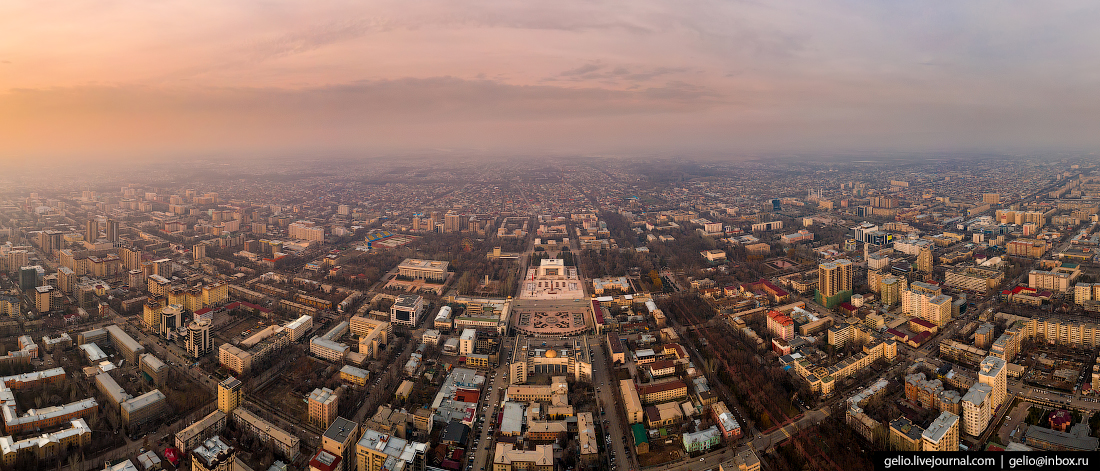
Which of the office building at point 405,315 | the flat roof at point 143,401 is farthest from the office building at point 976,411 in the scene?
the flat roof at point 143,401

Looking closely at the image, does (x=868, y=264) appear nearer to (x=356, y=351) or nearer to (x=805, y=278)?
(x=805, y=278)

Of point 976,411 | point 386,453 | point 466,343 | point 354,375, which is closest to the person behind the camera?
point 386,453

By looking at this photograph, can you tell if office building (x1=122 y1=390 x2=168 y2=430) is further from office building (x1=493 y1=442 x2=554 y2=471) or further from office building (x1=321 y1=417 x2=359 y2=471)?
office building (x1=493 y1=442 x2=554 y2=471)

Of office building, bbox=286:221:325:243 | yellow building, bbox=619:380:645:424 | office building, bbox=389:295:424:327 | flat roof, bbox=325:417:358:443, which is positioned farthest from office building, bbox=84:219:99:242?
yellow building, bbox=619:380:645:424

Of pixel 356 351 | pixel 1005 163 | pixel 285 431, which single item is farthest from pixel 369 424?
pixel 1005 163

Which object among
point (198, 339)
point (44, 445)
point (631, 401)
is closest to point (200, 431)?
point (44, 445)

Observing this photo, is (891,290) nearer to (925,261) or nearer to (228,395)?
(925,261)

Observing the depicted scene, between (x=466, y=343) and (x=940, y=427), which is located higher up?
(x=466, y=343)

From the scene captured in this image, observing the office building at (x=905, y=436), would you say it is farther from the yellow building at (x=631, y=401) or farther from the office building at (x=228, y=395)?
the office building at (x=228, y=395)

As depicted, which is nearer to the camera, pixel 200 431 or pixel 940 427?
pixel 940 427

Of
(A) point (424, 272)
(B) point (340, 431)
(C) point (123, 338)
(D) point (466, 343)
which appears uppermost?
(A) point (424, 272)

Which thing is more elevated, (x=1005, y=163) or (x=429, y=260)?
(x=1005, y=163)
